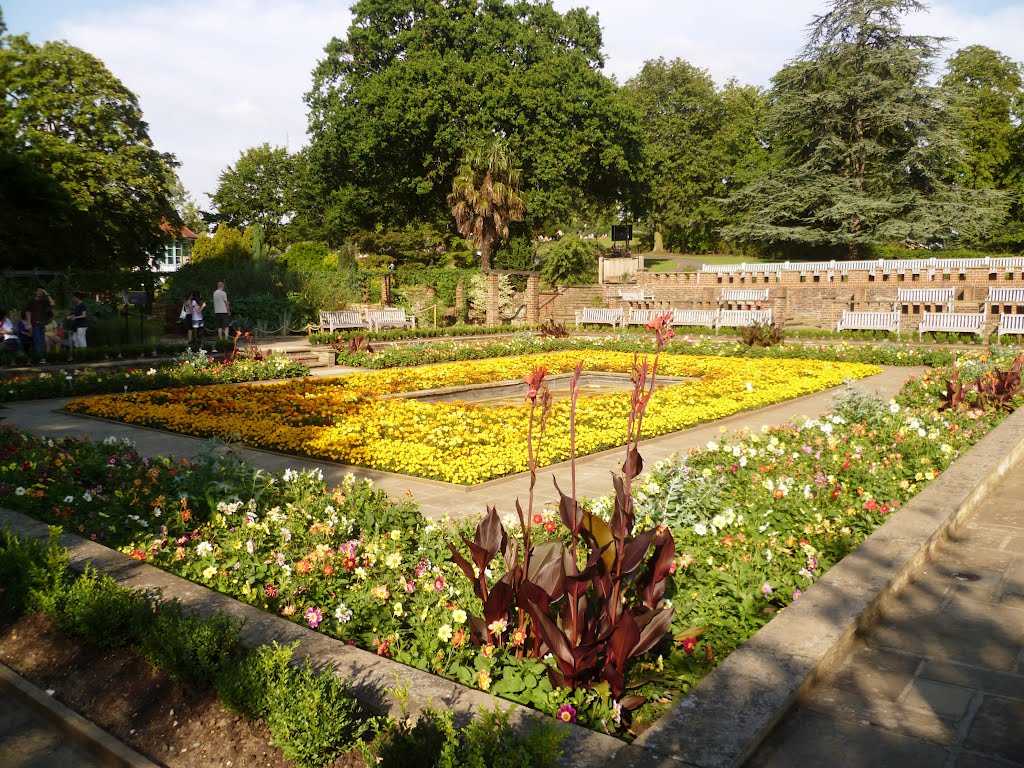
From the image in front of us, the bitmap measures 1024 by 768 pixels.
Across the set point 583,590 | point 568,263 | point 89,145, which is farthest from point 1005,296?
point 89,145

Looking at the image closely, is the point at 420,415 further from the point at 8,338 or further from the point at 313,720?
the point at 8,338

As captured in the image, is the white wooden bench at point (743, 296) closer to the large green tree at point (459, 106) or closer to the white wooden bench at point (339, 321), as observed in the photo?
the large green tree at point (459, 106)

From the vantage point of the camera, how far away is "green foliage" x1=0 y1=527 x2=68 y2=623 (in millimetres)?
3445

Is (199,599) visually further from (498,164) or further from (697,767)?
(498,164)

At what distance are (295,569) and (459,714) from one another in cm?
175

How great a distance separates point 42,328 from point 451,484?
36.5ft

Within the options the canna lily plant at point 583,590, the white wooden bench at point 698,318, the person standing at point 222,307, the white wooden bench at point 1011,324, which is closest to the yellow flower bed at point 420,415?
the canna lily plant at point 583,590

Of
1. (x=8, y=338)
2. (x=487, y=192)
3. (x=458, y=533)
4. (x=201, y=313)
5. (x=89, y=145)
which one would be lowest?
(x=458, y=533)

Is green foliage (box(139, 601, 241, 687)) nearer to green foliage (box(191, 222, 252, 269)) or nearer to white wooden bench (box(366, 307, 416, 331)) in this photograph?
white wooden bench (box(366, 307, 416, 331))

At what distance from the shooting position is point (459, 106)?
1209 inches

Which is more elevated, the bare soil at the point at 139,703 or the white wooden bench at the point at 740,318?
the white wooden bench at the point at 740,318

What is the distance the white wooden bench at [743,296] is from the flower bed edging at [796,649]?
66.2ft

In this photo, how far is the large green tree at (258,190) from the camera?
57.8 m

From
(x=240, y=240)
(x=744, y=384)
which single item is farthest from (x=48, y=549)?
(x=240, y=240)
